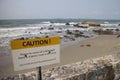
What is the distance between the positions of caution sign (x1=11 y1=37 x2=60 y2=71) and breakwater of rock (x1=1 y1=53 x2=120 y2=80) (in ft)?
0.75

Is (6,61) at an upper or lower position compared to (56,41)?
lower

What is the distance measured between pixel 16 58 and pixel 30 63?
11cm

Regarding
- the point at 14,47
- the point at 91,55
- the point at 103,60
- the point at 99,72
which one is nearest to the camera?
the point at 14,47

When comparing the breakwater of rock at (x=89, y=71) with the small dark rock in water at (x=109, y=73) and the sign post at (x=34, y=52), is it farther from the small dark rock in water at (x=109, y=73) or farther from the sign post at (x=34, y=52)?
the sign post at (x=34, y=52)

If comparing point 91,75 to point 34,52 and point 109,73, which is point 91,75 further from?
point 34,52

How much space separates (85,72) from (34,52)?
0.61 meters

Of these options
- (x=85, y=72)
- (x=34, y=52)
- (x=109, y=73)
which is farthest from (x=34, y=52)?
(x=109, y=73)

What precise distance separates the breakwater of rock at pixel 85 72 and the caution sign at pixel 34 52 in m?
0.23

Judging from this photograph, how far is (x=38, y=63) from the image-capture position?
1443 millimetres

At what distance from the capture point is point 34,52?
4.65ft

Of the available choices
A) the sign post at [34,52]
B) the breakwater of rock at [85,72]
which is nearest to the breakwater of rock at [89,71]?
the breakwater of rock at [85,72]

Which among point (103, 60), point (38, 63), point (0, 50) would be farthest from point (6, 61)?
point (38, 63)

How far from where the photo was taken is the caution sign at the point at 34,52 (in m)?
1.36

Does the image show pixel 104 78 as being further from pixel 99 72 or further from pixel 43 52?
pixel 43 52
